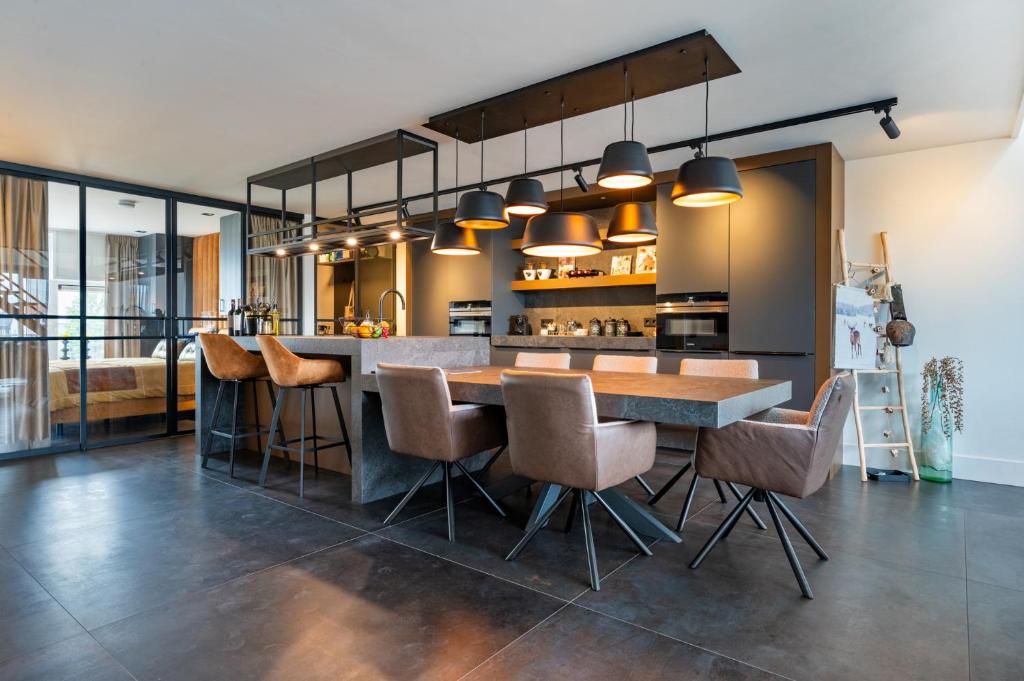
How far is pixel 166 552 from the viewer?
2676 mm


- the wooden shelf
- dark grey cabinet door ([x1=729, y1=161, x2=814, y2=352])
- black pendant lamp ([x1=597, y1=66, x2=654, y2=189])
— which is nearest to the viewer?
black pendant lamp ([x1=597, y1=66, x2=654, y2=189])

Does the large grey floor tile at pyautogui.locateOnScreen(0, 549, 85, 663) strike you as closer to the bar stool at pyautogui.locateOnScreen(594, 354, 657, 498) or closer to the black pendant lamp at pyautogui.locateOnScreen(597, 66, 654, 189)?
the black pendant lamp at pyautogui.locateOnScreen(597, 66, 654, 189)

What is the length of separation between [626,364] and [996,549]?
2.11m

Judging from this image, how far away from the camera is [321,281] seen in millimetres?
8258

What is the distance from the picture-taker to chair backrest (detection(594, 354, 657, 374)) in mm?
3771

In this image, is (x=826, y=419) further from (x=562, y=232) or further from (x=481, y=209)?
(x=481, y=209)

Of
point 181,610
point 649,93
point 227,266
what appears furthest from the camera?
point 227,266

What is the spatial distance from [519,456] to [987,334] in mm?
3954

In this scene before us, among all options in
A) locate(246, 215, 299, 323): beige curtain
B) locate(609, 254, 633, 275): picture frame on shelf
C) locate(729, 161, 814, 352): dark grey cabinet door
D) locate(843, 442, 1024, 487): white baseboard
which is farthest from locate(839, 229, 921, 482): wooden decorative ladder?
locate(246, 215, 299, 323): beige curtain

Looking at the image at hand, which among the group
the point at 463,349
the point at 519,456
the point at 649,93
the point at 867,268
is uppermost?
the point at 649,93

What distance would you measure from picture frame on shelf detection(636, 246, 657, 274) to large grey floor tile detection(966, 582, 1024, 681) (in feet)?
12.3

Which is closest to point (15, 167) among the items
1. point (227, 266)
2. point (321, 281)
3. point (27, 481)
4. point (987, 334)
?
point (227, 266)

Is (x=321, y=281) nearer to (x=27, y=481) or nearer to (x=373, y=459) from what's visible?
(x=27, y=481)

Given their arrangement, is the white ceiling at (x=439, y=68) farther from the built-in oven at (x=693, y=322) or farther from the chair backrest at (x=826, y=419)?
the chair backrest at (x=826, y=419)
